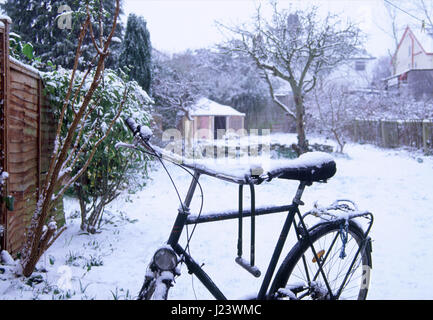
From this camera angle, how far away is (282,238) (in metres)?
1.40

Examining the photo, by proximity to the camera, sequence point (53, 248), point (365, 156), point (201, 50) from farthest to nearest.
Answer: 1. point (201, 50)
2. point (365, 156)
3. point (53, 248)

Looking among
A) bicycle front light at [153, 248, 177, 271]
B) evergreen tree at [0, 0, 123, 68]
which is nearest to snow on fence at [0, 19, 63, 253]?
evergreen tree at [0, 0, 123, 68]

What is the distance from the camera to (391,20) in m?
4.82

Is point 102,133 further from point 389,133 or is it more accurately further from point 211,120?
point 211,120

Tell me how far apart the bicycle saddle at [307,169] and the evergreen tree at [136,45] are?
16.5 ft

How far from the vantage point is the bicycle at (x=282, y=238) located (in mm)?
1160

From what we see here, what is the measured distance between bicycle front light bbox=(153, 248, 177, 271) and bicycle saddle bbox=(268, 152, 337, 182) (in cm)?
46

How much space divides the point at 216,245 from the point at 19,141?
1602 millimetres

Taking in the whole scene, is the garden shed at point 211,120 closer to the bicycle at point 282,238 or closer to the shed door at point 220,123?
the shed door at point 220,123

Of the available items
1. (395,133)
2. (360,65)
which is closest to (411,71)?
(395,133)

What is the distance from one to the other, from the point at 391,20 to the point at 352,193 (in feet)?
8.08
